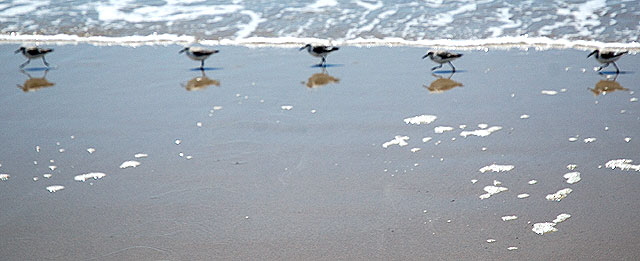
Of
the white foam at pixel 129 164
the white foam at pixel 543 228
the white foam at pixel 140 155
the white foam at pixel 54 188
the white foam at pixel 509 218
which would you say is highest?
the white foam at pixel 54 188

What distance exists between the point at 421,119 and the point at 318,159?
1.12 meters

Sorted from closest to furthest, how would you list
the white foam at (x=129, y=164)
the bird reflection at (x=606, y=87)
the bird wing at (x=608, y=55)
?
the white foam at (x=129, y=164), the bird reflection at (x=606, y=87), the bird wing at (x=608, y=55)

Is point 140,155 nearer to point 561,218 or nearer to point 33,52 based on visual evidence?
point 561,218

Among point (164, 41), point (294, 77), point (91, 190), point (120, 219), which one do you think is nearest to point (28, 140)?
point (91, 190)

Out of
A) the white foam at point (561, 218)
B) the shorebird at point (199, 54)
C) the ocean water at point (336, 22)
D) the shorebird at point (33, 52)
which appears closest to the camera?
the white foam at point (561, 218)

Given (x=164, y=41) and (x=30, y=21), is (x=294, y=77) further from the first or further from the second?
(x=30, y=21)

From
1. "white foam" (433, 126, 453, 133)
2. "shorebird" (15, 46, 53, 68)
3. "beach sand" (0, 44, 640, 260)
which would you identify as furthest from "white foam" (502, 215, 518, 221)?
"shorebird" (15, 46, 53, 68)

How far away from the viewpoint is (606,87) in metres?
6.46

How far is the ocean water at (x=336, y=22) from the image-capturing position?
841 centimetres

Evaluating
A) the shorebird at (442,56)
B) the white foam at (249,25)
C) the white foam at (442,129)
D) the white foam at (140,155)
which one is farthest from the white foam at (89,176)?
the white foam at (249,25)

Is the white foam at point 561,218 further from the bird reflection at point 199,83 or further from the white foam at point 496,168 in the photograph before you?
the bird reflection at point 199,83

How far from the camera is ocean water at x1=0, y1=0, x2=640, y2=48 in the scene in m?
8.41

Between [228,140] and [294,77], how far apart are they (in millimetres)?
1794

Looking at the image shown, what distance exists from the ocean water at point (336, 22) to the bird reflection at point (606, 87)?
4.40 feet
